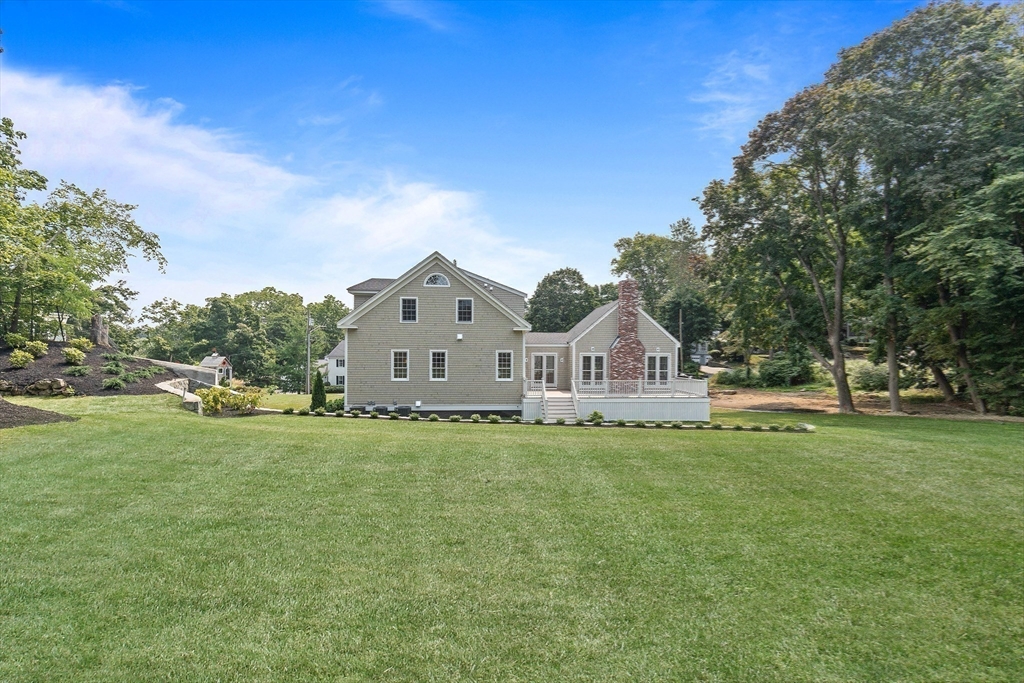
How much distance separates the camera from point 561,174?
15922 millimetres

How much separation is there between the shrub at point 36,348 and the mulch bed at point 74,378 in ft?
0.57

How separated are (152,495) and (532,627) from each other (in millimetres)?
5944

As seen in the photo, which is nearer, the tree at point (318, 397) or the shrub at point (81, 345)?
the tree at point (318, 397)

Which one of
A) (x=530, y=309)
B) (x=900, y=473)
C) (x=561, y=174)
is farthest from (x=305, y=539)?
(x=530, y=309)

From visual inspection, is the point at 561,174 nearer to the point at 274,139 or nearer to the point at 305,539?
the point at 274,139

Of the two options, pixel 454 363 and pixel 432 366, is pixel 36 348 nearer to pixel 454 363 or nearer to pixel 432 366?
pixel 432 366

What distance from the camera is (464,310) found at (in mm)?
19156

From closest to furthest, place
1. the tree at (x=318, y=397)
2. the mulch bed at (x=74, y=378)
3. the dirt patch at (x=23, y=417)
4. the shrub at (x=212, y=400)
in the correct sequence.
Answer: the dirt patch at (x=23, y=417)
the shrub at (x=212, y=400)
the mulch bed at (x=74, y=378)
the tree at (x=318, y=397)

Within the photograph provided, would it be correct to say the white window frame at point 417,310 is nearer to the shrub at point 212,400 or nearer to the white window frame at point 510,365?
the white window frame at point 510,365

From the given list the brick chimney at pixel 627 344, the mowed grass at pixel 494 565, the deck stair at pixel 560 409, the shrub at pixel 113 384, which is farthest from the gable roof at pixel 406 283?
the mowed grass at pixel 494 565

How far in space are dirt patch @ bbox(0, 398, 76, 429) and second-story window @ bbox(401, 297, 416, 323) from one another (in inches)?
406

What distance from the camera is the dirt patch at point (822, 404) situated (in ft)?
66.3

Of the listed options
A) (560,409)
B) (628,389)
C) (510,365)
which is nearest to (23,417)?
(510,365)

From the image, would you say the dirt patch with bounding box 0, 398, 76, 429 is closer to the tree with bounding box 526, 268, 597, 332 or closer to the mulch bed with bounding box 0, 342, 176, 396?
the mulch bed with bounding box 0, 342, 176, 396
